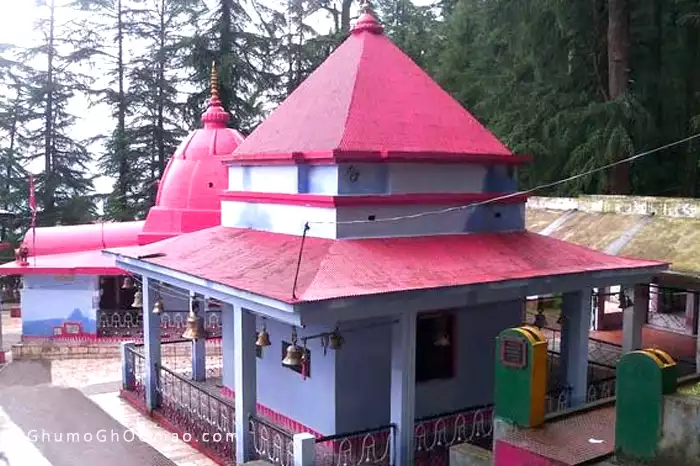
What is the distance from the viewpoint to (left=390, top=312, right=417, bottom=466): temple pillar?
800 centimetres

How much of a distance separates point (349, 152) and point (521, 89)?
17354 millimetres

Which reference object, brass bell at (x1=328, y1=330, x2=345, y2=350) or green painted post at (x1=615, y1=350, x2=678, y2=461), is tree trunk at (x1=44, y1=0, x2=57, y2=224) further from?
green painted post at (x1=615, y1=350, x2=678, y2=461)

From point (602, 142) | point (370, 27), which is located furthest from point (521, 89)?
point (370, 27)

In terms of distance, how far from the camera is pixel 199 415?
35.0ft

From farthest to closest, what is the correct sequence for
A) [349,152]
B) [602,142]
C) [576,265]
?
[602,142]
[576,265]
[349,152]

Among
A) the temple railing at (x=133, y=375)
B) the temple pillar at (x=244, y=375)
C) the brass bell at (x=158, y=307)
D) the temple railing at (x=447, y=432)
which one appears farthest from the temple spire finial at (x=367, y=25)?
the temple railing at (x=133, y=375)

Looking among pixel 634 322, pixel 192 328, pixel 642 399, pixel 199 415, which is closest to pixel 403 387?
pixel 642 399

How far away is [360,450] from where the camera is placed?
895cm

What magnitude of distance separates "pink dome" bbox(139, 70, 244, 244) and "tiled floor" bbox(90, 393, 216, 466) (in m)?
5.29

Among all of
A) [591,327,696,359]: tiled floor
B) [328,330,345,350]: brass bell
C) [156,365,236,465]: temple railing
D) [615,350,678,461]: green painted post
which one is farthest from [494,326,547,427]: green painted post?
[591,327,696,359]: tiled floor

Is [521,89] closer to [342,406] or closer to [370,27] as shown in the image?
[370,27]

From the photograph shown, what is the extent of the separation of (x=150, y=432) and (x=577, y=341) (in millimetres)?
6810

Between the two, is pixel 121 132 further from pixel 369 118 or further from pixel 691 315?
pixel 691 315

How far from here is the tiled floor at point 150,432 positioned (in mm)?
9820
